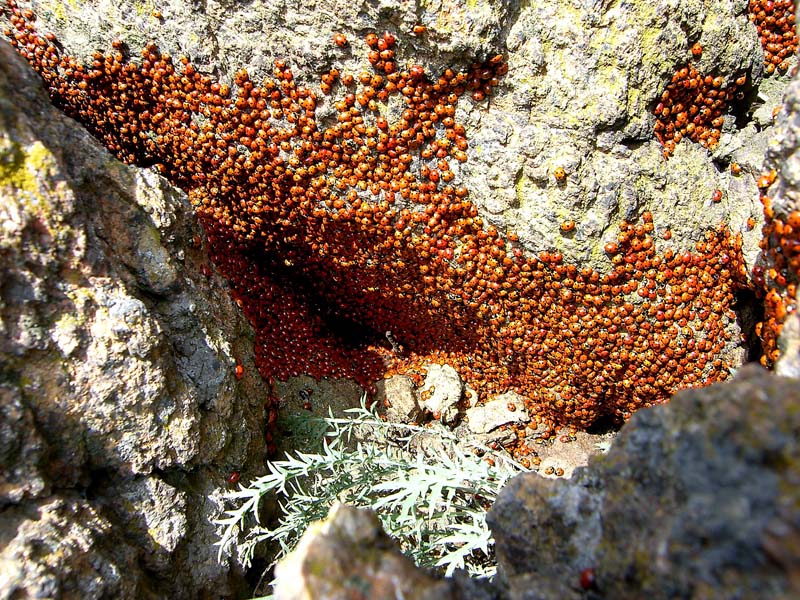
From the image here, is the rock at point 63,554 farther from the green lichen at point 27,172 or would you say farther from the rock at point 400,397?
the rock at point 400,397

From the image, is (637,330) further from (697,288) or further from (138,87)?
(138,87)

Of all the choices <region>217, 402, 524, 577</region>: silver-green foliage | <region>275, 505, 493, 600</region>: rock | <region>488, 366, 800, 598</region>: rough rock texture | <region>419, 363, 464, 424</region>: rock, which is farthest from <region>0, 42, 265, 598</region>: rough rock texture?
<region>488, 366, 800, 598</region>: rough rock texture

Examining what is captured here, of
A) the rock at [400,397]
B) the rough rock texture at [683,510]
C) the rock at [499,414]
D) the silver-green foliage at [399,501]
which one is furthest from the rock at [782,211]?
the rock at [400,397]

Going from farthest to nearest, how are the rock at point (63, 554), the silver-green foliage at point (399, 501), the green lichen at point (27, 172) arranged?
the silver-green foliage at point (399, 501) → the green lichen at point (27, 172) → the rock at point (63, 554)

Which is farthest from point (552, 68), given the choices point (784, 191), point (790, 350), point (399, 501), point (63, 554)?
point (63, 554)

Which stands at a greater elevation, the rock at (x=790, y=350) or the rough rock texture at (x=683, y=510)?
the rock at (x=790, y=350)

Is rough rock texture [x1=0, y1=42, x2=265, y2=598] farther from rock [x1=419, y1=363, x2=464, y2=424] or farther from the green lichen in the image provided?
rock [x1=419, y1=363, x2=464, y2=424]

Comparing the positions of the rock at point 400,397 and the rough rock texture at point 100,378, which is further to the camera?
the rock at point 400,397
